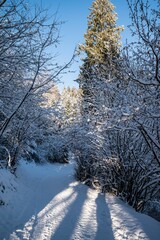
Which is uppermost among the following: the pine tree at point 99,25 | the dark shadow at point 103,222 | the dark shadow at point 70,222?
the pine tree at point 99,25

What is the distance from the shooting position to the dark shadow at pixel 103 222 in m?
5.74

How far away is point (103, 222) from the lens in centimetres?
667

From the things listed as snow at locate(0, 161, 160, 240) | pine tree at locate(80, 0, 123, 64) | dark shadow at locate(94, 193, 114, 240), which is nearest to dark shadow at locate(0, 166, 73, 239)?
snow at locate(0, 161, 160, 240)

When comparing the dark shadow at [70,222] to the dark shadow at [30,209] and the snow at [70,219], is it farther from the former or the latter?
the dark shadow at [30,209]

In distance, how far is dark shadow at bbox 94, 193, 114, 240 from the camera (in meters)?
5.74

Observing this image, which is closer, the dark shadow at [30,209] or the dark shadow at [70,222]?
the dark shadow at [70,222]

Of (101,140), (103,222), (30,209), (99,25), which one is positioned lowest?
(30,209)

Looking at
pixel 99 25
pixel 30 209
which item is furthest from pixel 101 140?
pixel 99 25

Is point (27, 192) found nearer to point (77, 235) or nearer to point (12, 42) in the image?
point (77, 235)

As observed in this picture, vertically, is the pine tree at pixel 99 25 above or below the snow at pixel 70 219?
above

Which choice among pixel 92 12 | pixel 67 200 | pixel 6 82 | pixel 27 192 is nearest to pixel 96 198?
pixel 67 200

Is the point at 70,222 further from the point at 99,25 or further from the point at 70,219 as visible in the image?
the point at 99,25

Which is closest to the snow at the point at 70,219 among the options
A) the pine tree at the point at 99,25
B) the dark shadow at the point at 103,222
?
the dark shadow at the point at 103,222

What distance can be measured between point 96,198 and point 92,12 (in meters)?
13.8
